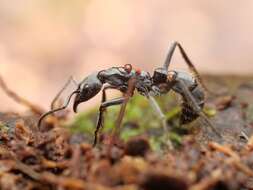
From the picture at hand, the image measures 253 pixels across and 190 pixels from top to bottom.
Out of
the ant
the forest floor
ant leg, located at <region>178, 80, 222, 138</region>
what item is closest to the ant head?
the ant

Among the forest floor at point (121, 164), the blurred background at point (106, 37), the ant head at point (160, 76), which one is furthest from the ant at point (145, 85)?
the blurred background at point (106, 37)

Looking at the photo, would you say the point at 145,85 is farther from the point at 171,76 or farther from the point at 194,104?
the point at 194,104

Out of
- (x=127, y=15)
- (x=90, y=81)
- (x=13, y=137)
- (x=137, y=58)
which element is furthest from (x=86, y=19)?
(x=13, y=137)

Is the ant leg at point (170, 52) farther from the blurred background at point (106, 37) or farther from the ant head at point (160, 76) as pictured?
the blurred background at point (106, 37)

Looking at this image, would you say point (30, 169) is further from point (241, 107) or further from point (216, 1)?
point (216, 1)

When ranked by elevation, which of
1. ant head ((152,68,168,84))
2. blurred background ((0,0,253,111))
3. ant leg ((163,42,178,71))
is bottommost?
blurred background ((0,0,253,111))

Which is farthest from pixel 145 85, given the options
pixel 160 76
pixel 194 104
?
pixel 194 104

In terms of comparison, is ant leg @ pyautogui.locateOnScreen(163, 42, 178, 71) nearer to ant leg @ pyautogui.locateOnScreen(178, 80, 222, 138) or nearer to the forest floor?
ant leg @ pyautogui.locateOnScreen(178, 80, 222, 138)
